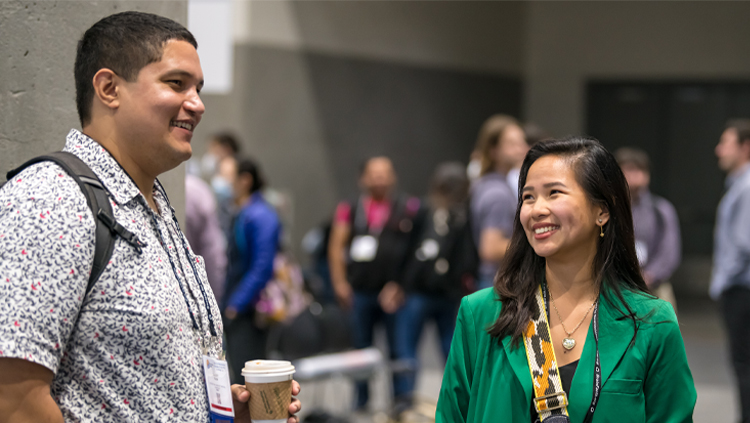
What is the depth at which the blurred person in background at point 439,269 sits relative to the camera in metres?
6.13

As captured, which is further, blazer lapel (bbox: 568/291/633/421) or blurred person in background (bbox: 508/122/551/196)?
blurred person in background (bbox: 508/122/551/196)

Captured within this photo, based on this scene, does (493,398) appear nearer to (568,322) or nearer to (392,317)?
(568,322)

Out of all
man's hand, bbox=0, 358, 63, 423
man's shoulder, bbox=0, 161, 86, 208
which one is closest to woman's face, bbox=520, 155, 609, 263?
man's shoulder, bbox=0, 161, 86, 208

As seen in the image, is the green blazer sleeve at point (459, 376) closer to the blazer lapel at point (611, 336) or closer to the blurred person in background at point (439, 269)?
the blazer lapel at point (611, 336)

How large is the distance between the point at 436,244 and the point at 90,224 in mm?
4727

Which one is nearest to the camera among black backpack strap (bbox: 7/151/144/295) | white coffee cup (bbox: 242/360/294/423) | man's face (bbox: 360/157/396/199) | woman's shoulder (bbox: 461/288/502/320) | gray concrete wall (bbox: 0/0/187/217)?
black backpack strap (bbox: 7/151/144/295)

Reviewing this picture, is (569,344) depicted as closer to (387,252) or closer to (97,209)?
(97,209)

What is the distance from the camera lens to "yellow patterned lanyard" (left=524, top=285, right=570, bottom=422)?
2152 mm

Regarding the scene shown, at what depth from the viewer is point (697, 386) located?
759 centimetres

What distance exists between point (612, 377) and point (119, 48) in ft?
5.07

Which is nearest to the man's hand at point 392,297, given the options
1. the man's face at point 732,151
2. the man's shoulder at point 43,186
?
the man's face at point 732,151

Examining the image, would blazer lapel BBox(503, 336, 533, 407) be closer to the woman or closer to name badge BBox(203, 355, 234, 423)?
the woman

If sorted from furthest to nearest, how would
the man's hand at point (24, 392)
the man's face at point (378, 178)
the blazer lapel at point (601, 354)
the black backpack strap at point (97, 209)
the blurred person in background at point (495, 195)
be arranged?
1. the man's face at point (378, 178)
2. the blurred person in background at point (495, 195)
3. the blazer lapel at point (601, 354)
4. the black backpack strap at point (97, 209)
5. the man's hand at point (24, 392)

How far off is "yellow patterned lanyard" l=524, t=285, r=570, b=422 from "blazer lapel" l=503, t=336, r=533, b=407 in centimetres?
1
